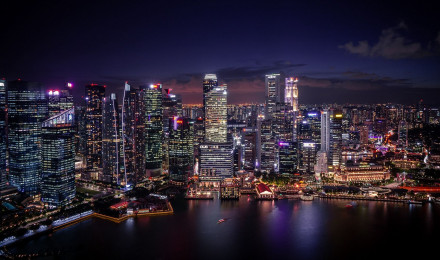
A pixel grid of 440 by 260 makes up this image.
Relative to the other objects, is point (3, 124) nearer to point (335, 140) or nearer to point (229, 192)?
point (229, 192)

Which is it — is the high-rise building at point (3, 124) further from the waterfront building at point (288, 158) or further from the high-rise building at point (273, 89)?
the high-rise building at point (273, 89)

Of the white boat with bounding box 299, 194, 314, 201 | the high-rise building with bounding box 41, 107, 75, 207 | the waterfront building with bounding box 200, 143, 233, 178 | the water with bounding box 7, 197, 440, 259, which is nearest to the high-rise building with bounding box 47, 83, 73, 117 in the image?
the high-rise building with bounding box 41, 107, 75, 207

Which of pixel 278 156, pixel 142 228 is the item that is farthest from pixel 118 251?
pixel 278 156

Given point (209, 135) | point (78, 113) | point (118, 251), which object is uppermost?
point (78, 113)

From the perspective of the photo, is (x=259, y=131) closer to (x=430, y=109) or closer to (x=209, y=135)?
(x=209, y=135)

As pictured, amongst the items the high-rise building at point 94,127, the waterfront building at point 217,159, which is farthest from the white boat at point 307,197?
the high-rise building at point 94,127

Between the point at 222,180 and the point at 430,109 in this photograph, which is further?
the point at 430,109

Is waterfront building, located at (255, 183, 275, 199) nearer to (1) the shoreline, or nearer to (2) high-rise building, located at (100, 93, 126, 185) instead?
(1) the shoreline
